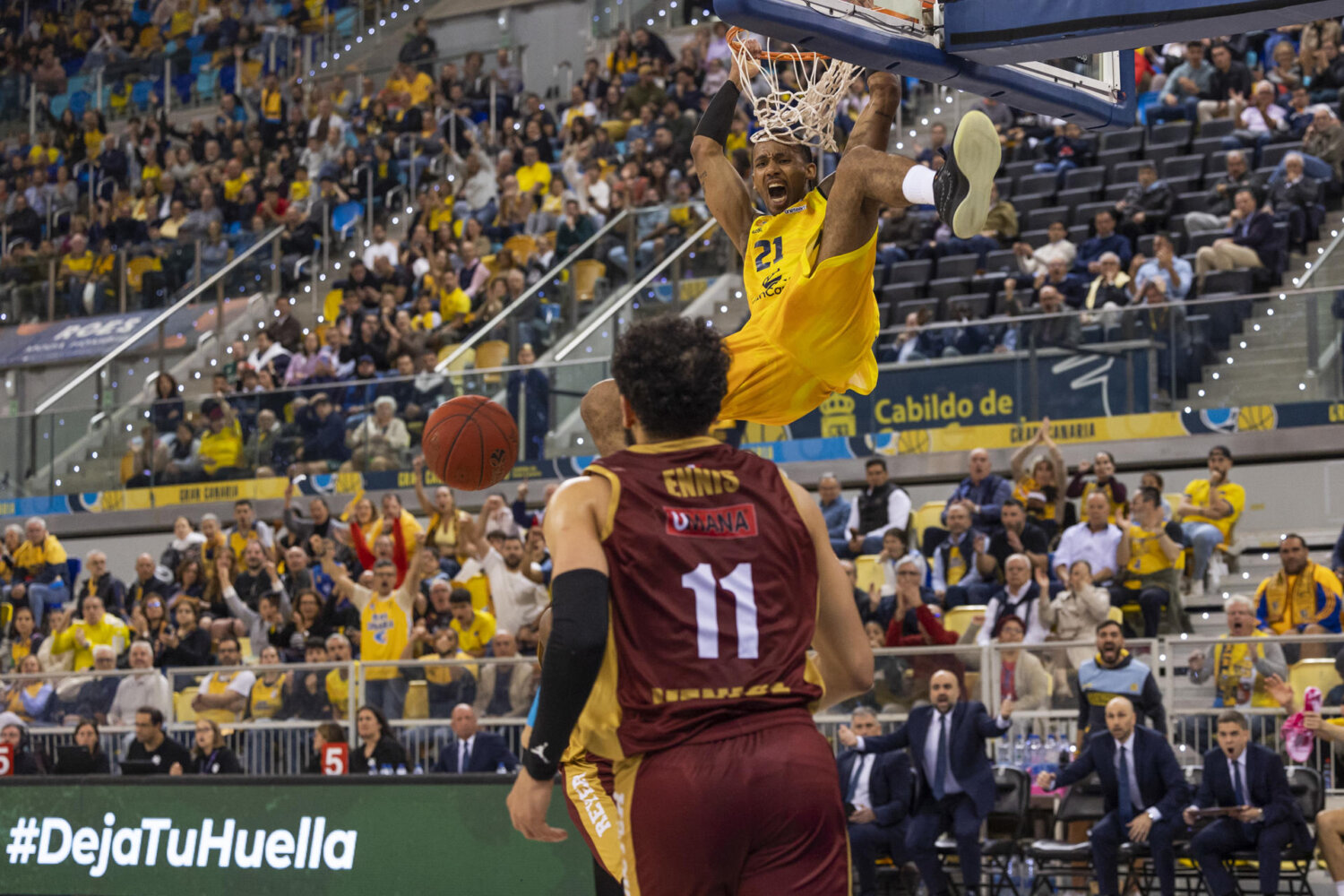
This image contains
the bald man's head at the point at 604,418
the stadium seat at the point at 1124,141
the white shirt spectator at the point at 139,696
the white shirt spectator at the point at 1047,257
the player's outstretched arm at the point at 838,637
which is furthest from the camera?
the stadium seat at the point at 1124,141

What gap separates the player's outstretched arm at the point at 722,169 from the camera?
24.3 ft

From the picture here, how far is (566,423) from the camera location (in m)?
19.1

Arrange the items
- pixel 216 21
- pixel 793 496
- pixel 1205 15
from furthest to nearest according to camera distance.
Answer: pixel 216 21, pixel 1205 15, pixel 793 496

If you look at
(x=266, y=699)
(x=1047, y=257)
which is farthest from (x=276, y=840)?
(x=1047, y=257)

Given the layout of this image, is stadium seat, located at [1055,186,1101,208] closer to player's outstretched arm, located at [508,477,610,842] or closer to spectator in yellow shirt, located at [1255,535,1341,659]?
spectator in yellow shirt, located at [1255,535,1341,659]

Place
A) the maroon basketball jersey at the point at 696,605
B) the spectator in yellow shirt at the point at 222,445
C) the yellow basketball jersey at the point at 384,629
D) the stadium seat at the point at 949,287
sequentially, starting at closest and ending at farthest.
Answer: the maroon basketball jersey at the point at 696,605 < the yellow basketball jersey at the point at 384,629 < the stadium seat at the point at 949,287 < the spectator in yellow shirt at the point at 222,445

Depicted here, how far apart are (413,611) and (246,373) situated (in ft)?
24.4

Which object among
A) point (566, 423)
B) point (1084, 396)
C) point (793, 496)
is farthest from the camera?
point (566, 423)

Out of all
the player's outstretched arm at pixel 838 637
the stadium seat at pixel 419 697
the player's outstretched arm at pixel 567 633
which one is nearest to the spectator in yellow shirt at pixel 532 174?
the stadium seat at pixel 419 697

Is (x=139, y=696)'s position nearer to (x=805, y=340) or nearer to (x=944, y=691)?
(x=944, y=691)

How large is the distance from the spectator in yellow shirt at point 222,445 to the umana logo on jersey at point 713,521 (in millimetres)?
17601

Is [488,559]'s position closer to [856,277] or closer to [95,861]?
[95,861]

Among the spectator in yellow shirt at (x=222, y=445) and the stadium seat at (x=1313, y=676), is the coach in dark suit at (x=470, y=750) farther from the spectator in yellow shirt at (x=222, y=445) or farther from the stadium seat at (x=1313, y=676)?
the spectator in yellow shirt at (x=222, y=445)

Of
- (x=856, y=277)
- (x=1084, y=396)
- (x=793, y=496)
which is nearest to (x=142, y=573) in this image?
(x=1084, y=396)
